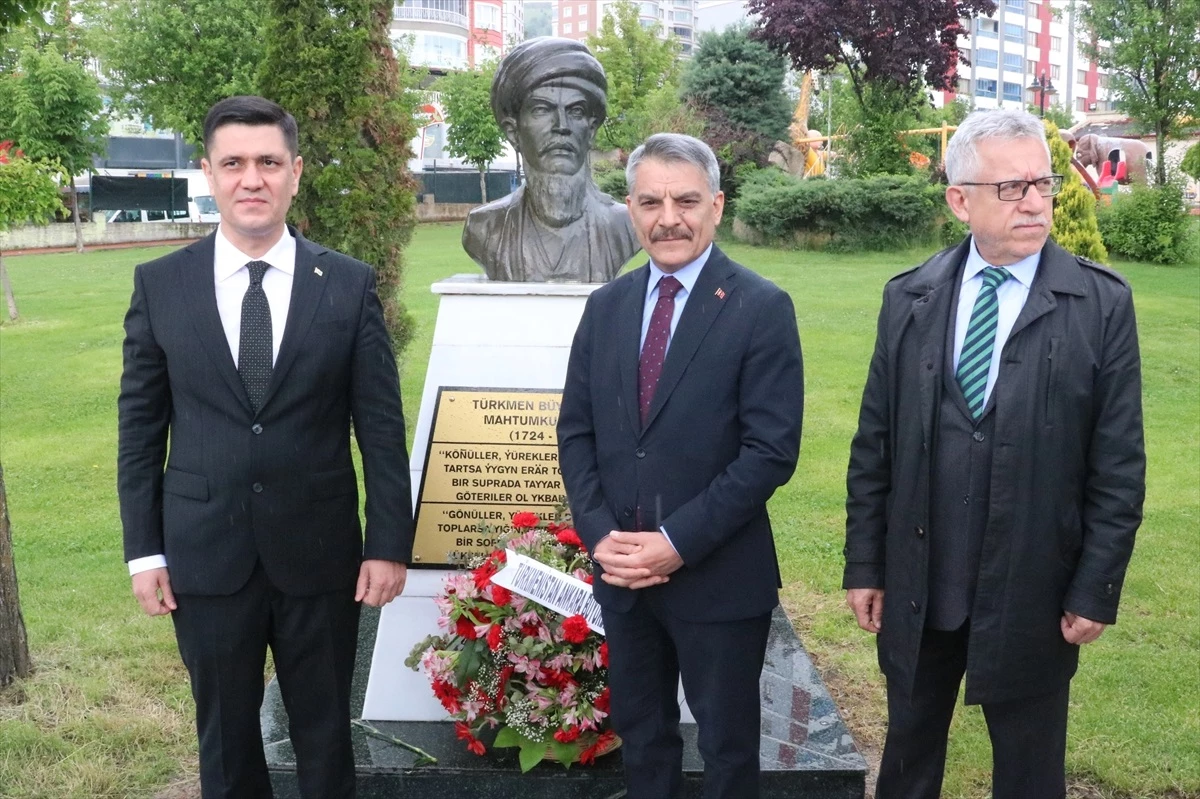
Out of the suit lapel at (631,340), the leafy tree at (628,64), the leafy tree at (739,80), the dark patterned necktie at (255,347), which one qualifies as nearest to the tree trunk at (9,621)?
the dark patterned necktie at (255,347)

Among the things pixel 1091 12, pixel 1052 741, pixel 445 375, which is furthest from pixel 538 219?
pixel 1091 12

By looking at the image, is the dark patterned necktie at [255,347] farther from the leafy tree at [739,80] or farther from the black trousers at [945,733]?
the leafy tree at [739,80]

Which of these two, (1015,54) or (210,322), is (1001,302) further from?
(1015,54)

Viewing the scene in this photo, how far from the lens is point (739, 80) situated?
25.0 meters

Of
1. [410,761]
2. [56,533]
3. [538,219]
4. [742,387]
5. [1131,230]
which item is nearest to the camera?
[742,387]

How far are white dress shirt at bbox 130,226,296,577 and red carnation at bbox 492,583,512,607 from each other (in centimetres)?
105

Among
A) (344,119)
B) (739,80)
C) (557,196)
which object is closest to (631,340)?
(557,196)

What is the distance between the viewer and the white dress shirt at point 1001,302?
266cm

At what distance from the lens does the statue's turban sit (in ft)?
14.1

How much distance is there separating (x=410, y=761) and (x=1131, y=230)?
64.0ft

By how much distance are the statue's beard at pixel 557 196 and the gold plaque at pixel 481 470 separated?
759 mm

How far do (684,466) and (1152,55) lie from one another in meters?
24.1

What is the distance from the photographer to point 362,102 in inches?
343

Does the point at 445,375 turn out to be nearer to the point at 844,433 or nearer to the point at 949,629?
the point at 949,629
